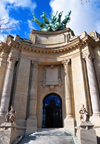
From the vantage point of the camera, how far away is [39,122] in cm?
1655

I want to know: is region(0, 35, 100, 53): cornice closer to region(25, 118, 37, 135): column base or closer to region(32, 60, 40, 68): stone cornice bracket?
region(32, 60, 40, 68): stone cornice bracket

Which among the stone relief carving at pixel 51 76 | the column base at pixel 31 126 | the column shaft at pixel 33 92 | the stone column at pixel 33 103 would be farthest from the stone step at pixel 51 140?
the stone relief carving at pixel 51 76

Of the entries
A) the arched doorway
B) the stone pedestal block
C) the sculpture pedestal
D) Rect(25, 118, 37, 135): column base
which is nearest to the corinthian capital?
the arched doorway

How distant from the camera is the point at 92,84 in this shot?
49.7ft

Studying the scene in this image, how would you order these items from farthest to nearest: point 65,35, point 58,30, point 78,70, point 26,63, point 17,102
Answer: point 58,30, point 65,35, point 26,63, point 78,70, point 17,102

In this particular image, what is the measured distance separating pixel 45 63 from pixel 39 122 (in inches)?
313

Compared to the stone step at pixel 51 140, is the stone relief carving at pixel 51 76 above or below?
above

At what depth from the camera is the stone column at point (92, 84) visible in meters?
14.0

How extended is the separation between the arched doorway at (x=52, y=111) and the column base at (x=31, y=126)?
191 centimetres

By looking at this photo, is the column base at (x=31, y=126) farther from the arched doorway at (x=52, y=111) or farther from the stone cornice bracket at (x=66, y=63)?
the stone cornice bracket at (x=66, y=63)

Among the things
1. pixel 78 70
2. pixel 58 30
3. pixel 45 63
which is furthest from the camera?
pixel 58 30

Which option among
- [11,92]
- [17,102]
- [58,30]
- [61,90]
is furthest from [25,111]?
[58,30]

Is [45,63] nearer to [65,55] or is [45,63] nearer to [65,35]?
[65,55]

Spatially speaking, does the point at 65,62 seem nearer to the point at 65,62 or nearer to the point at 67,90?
the point at 65,62
